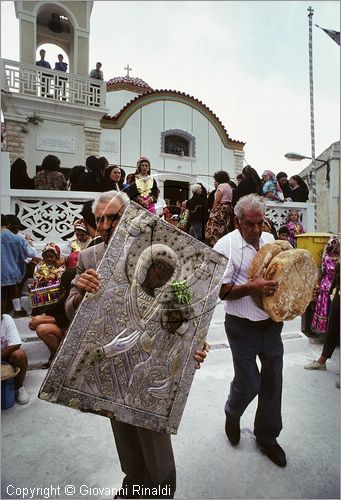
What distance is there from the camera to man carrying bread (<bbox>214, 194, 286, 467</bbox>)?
1.32 meters

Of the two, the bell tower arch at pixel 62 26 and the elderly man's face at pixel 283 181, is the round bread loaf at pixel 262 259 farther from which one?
the bell tower arch at pixel 62 26

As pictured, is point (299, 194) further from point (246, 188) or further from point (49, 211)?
point (49, 211)

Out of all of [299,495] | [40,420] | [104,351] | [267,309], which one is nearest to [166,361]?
[104,351]

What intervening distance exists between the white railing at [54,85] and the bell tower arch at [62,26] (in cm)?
4

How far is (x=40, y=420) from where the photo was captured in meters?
1.33

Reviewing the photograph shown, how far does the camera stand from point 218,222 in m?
1.41

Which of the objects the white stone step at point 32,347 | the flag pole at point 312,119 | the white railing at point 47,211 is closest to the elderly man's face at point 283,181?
the flag pole at point 312,119

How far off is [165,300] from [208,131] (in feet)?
2.81

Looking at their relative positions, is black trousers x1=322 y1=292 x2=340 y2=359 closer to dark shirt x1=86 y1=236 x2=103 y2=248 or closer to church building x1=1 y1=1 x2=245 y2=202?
church building x1=1 y1=1 x2=245 y2=202

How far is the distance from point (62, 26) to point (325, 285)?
1777 millimetres

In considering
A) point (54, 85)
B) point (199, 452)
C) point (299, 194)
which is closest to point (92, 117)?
point (54, 85)

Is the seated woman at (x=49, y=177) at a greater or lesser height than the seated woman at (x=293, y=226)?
greater

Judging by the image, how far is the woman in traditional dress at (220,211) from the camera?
4.52ft

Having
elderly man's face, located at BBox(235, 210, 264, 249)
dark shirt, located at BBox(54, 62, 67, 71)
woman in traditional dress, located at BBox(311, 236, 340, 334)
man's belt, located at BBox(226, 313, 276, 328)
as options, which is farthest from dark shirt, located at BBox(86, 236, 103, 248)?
woman in traditional dress, located at BBox(311, 236, 340, 334)
